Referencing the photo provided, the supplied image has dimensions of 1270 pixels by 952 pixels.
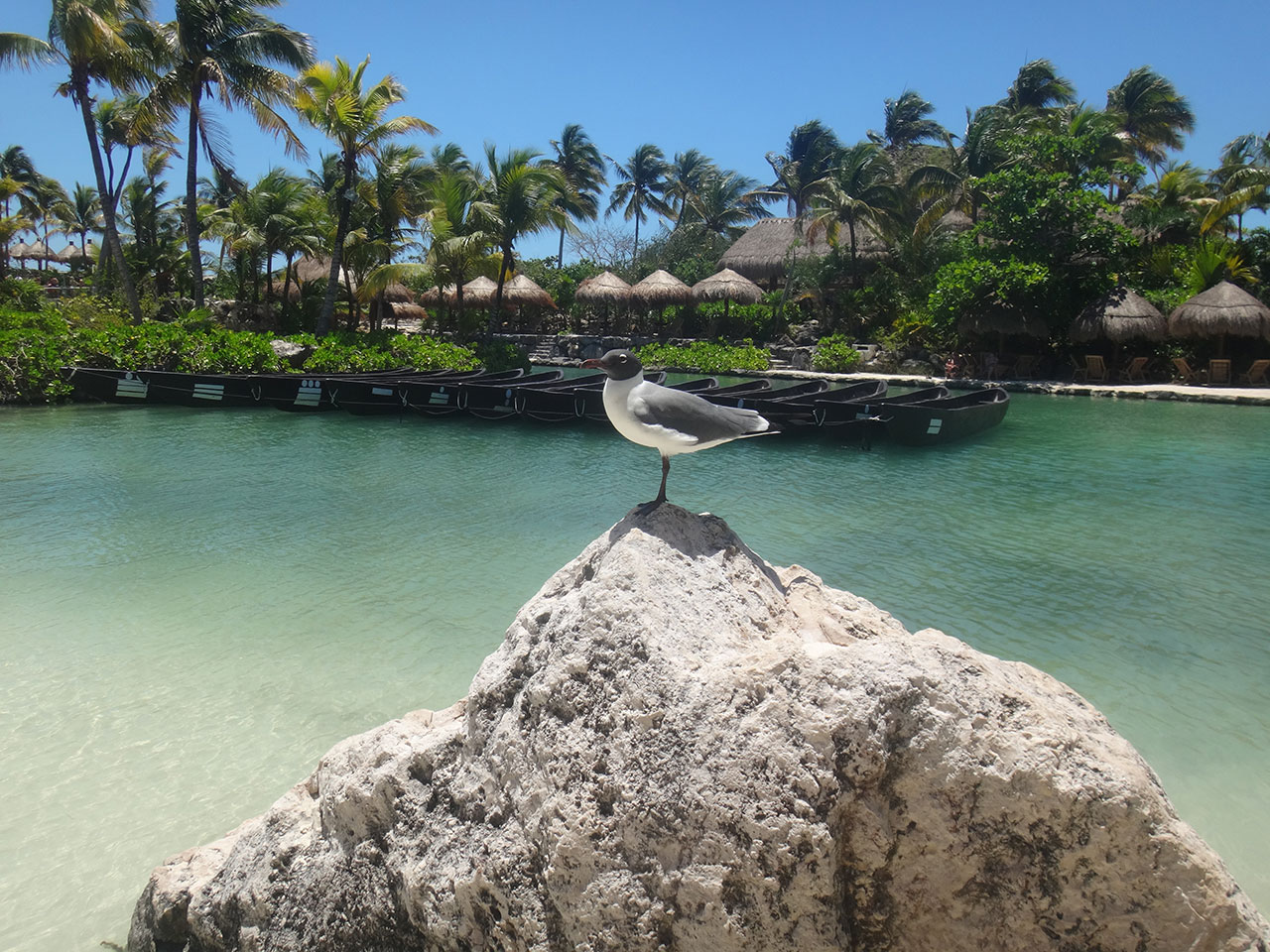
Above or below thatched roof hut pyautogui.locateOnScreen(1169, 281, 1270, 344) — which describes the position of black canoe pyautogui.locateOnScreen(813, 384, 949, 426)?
below

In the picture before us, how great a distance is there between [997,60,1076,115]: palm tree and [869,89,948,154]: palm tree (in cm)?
643

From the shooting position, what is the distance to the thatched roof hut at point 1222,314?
21.3 m

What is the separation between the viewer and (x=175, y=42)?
2219cm

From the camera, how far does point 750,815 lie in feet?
5.61

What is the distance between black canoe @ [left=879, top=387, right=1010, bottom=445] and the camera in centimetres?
1338

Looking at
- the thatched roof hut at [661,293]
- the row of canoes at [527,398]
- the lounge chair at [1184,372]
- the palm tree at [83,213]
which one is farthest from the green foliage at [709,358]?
the palm tree at [83,213]

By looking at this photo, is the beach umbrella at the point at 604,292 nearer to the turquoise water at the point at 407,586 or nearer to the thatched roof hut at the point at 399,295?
the thatched roof hut at the point at 399,295

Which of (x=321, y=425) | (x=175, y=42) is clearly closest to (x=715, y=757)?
(x=321, y=425)

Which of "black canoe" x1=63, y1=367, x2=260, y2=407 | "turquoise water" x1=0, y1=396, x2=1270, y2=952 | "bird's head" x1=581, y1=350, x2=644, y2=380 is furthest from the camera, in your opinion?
"black canoe" x1=63, y1=367, x2=260, y2=407

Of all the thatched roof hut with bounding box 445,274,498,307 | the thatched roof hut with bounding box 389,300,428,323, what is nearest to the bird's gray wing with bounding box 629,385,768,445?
the thatched roof hut with bounding box 445,274,498,307

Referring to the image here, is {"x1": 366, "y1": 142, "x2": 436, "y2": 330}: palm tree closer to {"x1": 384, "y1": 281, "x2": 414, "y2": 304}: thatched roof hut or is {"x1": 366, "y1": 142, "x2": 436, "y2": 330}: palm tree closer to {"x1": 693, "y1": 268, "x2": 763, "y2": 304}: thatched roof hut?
{"x1": 384, "y1": 281, "x2": 414, "y2": 304}: thatched roof hut

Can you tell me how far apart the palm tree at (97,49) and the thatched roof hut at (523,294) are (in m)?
12.7

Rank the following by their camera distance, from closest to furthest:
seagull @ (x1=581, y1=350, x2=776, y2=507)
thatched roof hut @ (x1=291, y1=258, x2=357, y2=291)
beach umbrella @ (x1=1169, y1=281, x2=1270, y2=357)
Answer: seagull @ (x1=581, y1=350, x2=776, y2=507) → beach umbrella @ (x1=1169, y1=281, x2=1270, y2=357) → thatched roof hut @ (x1=291, y1=258, x2=357, y2=291)

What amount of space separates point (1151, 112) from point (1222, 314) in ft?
80.5
